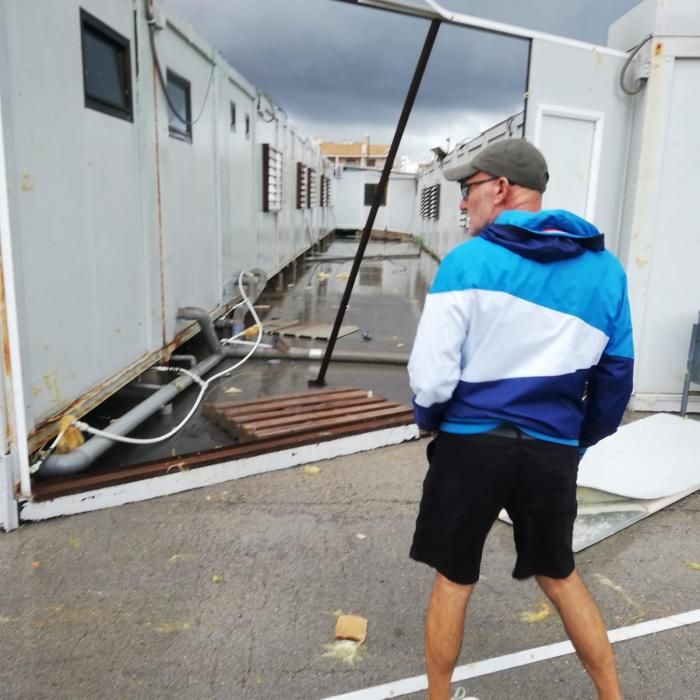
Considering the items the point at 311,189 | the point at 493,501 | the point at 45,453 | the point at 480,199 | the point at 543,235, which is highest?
the point at 311,189

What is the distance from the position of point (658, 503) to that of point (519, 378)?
2.47m

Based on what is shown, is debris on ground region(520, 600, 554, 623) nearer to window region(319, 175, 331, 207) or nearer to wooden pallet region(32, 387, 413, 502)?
wooden pallet region(32, 387, 413, 502)

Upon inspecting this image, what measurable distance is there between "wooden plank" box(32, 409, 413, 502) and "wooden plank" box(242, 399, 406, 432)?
213mm

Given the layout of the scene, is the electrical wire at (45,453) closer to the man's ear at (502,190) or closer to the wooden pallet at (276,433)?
the wooden pallet at (276,433)

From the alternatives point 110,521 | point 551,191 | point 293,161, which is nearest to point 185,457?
point 110,521

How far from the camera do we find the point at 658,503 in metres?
3.86

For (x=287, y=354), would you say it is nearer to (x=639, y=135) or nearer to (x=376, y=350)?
(x=376, y=350)

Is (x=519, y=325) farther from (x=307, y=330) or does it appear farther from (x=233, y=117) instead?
(x=233, y=117)

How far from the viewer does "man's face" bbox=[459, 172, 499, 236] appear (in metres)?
2.09

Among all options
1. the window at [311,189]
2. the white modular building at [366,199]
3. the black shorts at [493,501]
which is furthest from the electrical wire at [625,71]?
the white modular building at [366,199]

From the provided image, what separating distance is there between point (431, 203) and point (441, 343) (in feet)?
71.4

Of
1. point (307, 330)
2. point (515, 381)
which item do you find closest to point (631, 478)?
point (515, 381)

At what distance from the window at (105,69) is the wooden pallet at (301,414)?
2.23 metres

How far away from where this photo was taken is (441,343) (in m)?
1.92
